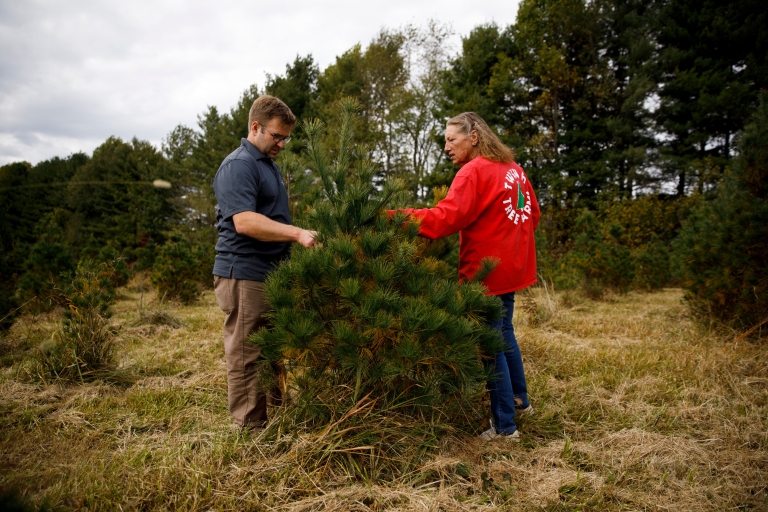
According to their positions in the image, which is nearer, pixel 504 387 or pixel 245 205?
pixel 245 205

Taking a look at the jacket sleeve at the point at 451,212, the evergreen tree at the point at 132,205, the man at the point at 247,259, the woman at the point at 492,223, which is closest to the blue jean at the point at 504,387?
the woman at the point at 492,223

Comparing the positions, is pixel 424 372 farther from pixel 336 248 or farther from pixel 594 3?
pixel 594 3

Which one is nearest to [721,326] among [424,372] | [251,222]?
[424,372]

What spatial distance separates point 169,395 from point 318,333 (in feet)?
5.97

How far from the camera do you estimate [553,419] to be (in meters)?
3.06

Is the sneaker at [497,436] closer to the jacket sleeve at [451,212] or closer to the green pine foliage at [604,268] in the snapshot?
the jacket sleeve at [451,212]

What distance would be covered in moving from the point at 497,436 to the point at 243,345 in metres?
1.58

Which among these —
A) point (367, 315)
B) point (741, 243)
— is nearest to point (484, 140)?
point (367, 315)

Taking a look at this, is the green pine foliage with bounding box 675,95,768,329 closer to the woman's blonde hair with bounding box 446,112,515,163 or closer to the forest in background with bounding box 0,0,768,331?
the woman's blonde hair with bounding box 446,112,515,163

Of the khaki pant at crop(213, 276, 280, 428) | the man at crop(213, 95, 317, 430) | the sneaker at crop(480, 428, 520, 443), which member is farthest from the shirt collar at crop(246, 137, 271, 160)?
the sneaker at crop(480, 428, 520, 443)

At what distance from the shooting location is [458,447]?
8.45ft

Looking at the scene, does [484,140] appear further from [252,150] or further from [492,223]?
→ [252,150]

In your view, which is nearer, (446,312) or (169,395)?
(446,312)

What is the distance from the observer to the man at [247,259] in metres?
2.55
